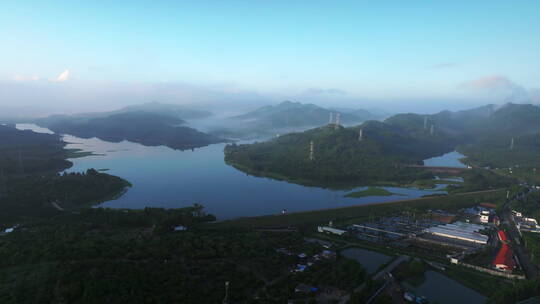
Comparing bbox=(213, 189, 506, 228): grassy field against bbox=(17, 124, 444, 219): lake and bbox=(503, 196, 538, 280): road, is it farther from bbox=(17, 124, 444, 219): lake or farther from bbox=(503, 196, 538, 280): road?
bbox=(503, 196, 538, 280): road

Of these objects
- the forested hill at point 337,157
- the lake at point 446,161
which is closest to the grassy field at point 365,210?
the forested hill at point 337,157

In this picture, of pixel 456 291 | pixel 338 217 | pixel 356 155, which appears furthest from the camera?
pixel 356 155

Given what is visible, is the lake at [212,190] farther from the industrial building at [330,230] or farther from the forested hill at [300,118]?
the forested hill at [300,118]

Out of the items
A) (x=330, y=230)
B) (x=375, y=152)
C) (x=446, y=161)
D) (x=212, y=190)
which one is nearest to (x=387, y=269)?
(x=330, y=230)

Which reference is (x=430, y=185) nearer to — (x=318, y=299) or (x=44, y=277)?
(x=318, y=299)

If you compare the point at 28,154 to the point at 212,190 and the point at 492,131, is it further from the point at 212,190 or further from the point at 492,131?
the point at 492,131

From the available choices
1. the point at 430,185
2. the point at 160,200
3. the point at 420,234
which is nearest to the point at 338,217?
the point at 420,234
